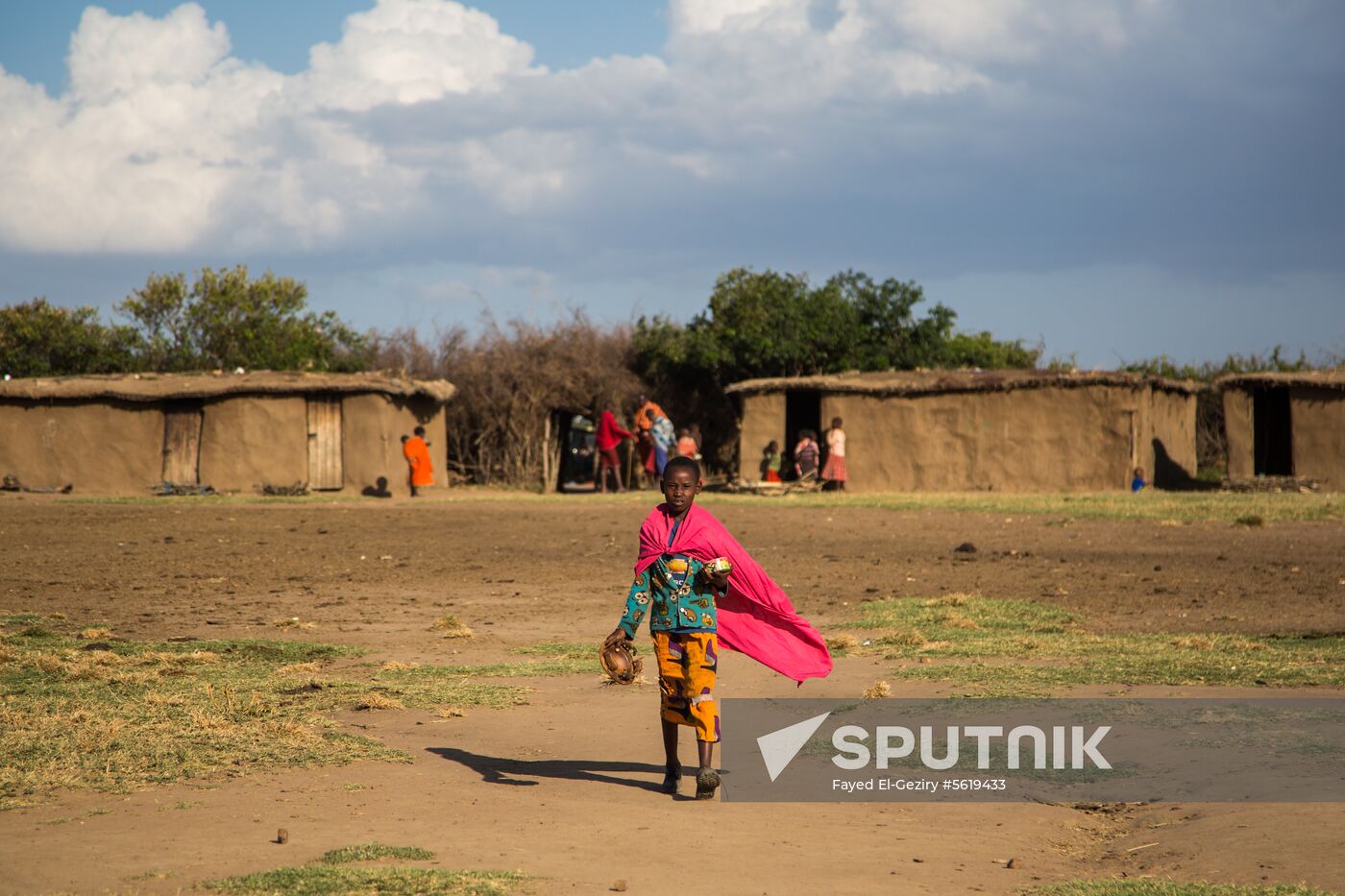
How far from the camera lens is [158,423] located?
2508 cm

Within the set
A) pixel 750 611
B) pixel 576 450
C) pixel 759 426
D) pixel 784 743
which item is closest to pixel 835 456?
pixel 759 426

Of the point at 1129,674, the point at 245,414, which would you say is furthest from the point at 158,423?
the point at 1129,674

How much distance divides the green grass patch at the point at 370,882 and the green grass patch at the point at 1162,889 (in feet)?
5.81

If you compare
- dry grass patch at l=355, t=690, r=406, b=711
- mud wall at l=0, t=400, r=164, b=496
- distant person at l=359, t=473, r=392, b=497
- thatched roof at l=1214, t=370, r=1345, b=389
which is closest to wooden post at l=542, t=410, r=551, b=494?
distant person at l=359, t=473, r=392, b=497

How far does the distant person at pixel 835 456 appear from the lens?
24219mm

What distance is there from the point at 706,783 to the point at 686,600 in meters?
0.77

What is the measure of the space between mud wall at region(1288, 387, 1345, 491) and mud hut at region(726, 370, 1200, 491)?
2.42m

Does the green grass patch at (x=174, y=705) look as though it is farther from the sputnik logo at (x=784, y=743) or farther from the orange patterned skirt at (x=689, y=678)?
the sputnik logo at (x=784, y=743)

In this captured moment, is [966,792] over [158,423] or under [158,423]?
under

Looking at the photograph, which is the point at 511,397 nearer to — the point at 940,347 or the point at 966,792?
the point at 940,347

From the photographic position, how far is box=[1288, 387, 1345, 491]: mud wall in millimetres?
23984

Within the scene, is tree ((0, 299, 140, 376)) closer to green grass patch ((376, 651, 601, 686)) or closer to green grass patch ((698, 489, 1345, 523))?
green grass patch ((698, 489, 1345, 523))

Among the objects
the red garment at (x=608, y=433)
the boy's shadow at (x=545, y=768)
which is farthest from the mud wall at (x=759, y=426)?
the boy's shadow at (x=545, y=768)

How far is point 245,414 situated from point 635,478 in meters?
8.37
